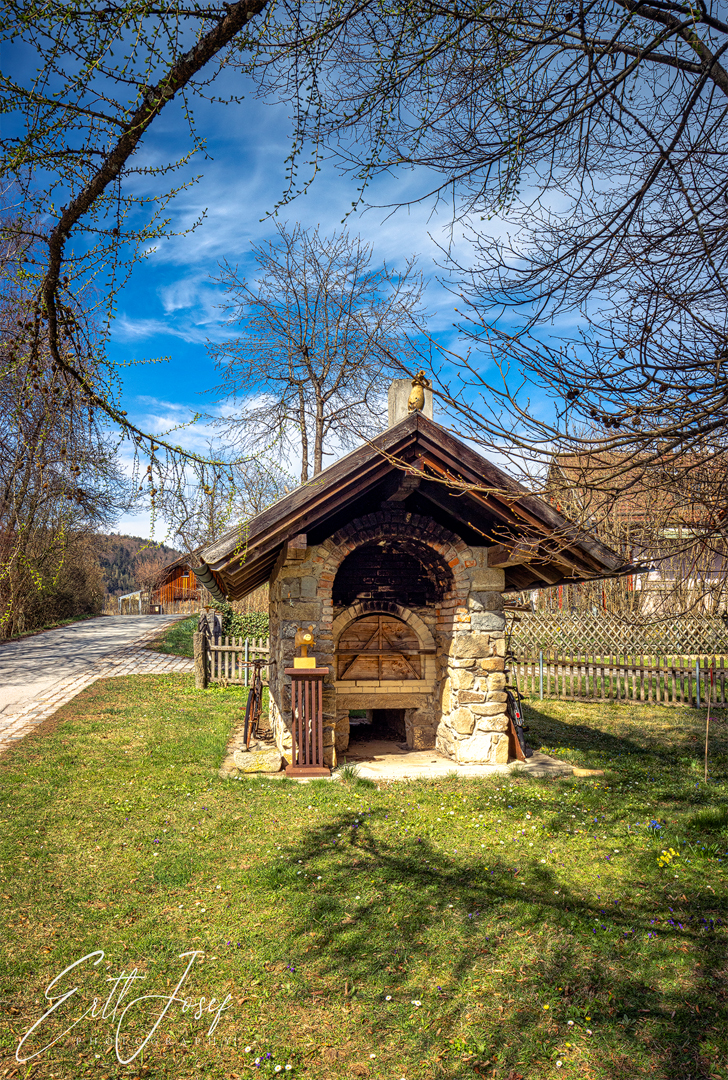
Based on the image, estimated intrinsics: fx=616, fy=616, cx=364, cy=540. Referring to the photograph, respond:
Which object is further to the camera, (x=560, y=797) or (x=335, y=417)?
(x=335, y=417)

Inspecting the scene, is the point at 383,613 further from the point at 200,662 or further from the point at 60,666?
the point at 60,666

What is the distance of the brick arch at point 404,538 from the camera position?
7.23 metres

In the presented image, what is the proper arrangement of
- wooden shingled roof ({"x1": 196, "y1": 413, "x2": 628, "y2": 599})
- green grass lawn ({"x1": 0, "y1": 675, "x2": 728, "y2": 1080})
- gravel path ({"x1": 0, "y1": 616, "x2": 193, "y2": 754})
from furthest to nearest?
1. gravel path ({"x1": 0, "y1": 616, "x2": 193, "y2": 754})
2. wooden shingled roof ({"x1": 196, "y1": 413, "x2": 628, "y2": 599})
3. green grass lawn ({"x1": 0, "y1": 675, "x2": 728, "y2": 1080})

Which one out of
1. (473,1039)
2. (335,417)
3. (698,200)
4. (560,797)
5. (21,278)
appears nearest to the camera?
(21,278)

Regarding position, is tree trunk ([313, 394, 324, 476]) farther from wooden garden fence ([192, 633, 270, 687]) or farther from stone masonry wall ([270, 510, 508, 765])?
stone masonry wall ([270, 510, 508, 765])

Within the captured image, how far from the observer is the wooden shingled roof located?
20.6 feet

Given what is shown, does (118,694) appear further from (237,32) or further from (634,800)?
(237,32)

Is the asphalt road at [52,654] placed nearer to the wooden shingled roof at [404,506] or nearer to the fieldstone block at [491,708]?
the wooden shingled roof at [404,506]

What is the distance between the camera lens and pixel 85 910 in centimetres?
407

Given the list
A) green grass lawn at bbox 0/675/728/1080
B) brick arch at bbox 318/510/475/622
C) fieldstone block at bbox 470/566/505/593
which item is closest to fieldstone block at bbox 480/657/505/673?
brick arch at bbox 318/510/475/622

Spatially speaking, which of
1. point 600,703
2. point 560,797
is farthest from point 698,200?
point 600,703

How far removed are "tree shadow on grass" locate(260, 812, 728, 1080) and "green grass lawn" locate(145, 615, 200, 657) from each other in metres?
15.9

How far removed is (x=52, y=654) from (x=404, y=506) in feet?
45.3

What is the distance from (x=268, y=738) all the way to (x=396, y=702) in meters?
1.91
